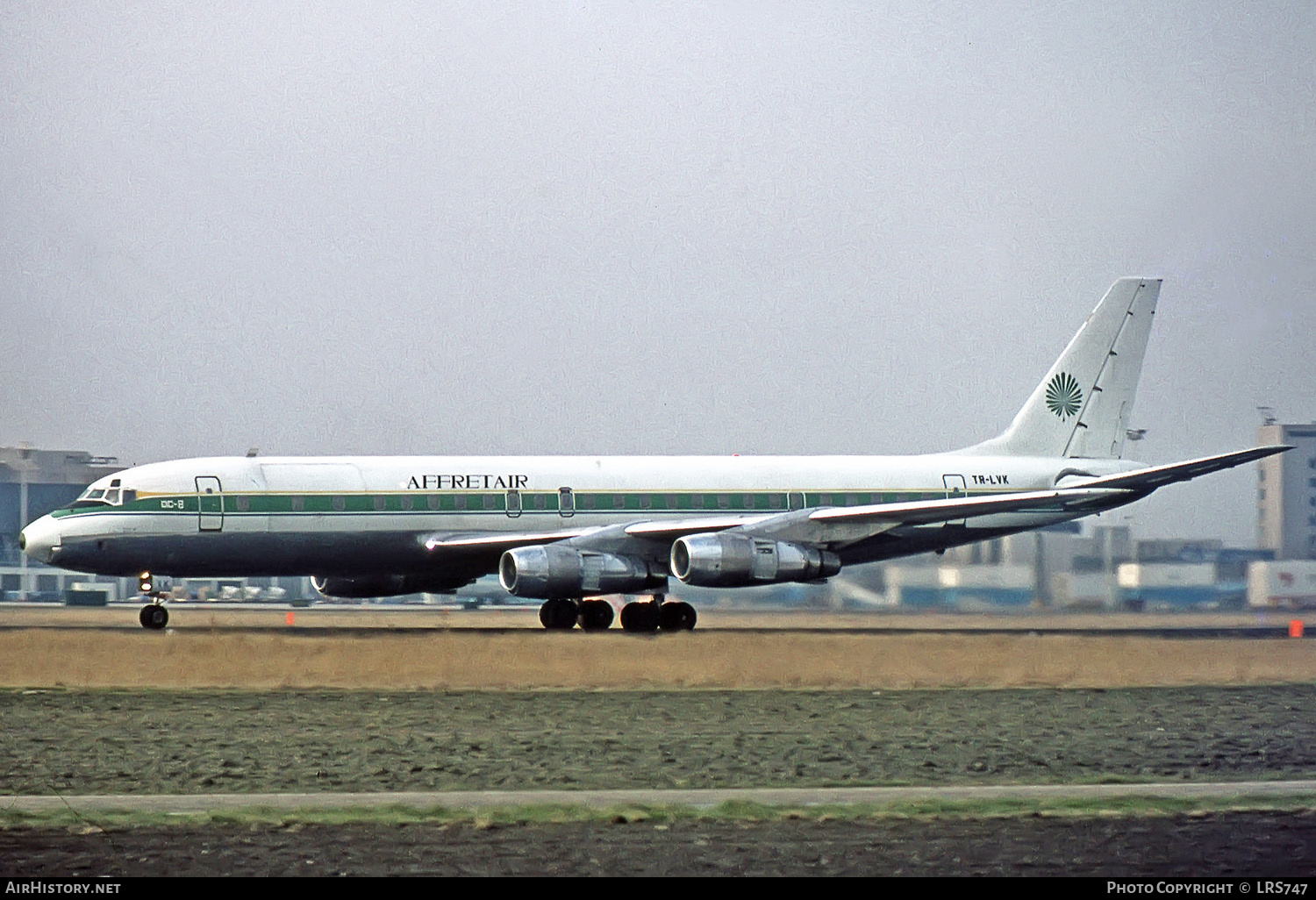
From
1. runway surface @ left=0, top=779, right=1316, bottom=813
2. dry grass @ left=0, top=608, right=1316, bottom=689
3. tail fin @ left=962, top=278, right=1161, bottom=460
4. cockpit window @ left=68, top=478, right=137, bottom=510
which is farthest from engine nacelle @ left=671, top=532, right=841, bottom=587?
runway surface @ left=0, top=779, right=1316, bottom=813

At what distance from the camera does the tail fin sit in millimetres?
46656

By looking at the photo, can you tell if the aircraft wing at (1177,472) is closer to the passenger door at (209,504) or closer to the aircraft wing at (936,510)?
the aircraft wing at (936,510)

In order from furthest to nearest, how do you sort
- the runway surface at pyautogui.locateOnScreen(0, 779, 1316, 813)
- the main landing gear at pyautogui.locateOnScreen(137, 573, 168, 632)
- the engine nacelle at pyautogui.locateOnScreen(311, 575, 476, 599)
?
1. the engine nacelle at pyautogui.locateOnScreen(311, 575, 476, 599)
2. the main landing gear at pyautogui.locateOnScreen(137, 573, 168, 632)
3. the runway surface at pyautogui.locateOnScreen(0, 779, 1316, 813)

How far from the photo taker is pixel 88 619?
48406 millimetres

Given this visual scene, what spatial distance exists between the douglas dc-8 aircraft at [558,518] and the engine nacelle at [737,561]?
0.14 ft

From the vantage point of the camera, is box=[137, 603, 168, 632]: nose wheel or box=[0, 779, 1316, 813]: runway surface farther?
box=[137, 603, 168, 632]: nose wheel

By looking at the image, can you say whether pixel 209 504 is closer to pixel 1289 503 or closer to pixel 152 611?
pixel 152 611

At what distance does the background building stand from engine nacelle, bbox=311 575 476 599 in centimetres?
2136

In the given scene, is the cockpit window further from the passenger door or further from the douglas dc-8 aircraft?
the passenger door

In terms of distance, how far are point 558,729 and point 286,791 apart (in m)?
5.66

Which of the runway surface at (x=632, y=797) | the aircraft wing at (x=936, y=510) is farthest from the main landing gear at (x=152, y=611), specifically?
the runway surface at (x=632, y=797)

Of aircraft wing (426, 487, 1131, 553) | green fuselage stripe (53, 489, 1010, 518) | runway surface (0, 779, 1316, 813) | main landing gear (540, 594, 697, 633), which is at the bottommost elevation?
runway surface (0, 779, 1316, 813)

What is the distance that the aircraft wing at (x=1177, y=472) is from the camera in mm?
37906

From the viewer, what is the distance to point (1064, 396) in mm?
47188
